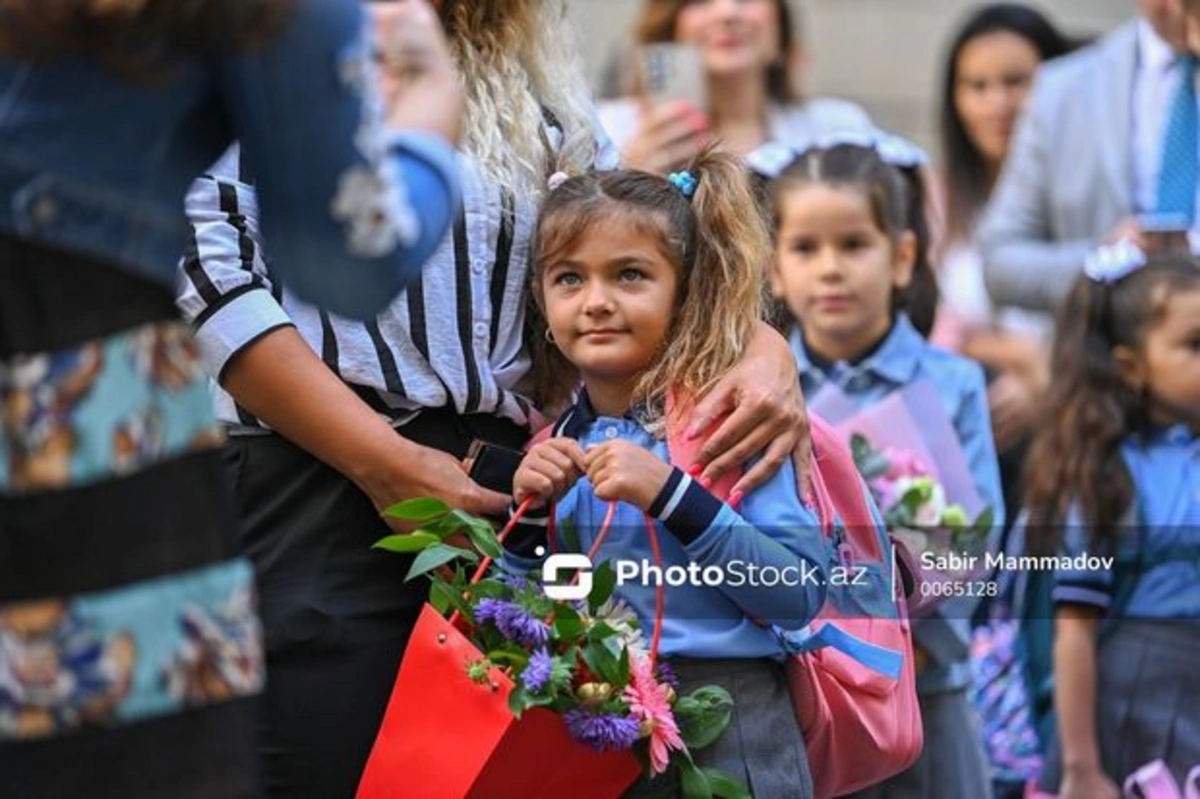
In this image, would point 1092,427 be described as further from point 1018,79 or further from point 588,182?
point 1018,79

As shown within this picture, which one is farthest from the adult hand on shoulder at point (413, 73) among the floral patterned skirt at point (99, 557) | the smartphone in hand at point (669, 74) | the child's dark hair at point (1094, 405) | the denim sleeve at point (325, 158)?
the smartphone in hand at point (669, 74)

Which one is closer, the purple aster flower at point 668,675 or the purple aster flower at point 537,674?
the purple aster flower at point 537,674

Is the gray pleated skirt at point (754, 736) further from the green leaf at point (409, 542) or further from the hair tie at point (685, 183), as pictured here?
the hair tie at point (685, 183)

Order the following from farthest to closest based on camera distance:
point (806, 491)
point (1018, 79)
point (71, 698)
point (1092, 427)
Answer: point (1018, 79), point (1092, 427), point (806, 491), point (71, 698)

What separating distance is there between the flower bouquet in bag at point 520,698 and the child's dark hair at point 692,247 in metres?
0.25

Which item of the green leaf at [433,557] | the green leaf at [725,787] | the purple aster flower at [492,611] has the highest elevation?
the green leaf at [433,557]

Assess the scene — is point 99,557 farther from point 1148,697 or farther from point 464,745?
point 1148,697

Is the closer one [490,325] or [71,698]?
[71,698]

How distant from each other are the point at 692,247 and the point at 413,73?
1.15 metres

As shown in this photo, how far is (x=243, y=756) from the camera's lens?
237cm

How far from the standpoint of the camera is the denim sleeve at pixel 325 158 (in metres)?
2.31

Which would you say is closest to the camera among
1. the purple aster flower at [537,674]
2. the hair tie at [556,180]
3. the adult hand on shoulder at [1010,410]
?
the purple aster flower at [537,674]

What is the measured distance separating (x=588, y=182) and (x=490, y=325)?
0.25 m

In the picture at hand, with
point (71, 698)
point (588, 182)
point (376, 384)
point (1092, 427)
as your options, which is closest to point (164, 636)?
point (71, 698)
